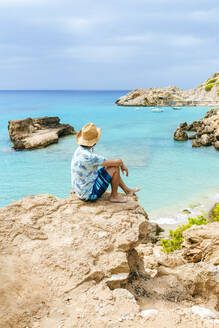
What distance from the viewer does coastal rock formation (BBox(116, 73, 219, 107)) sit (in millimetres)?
68438

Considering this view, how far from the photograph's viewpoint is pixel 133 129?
40000 millimetres

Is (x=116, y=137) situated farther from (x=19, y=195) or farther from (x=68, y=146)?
(x=19, y=195)

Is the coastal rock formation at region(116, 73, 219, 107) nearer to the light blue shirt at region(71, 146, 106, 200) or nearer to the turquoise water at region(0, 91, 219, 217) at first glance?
the turquoise water at region(0, 91, 219, 217)

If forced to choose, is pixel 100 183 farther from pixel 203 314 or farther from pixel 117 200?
pixel 203 314

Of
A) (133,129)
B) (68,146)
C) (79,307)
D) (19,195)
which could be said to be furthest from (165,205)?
(133,129)

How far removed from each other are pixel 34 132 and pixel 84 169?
86.4 feet

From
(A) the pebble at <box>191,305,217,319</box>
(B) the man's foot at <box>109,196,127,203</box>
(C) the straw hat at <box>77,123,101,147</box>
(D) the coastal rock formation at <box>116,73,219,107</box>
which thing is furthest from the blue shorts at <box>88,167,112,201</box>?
(D) the coastal rock formation at <box>116,73,219,107</box>

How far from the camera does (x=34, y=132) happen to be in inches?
1208

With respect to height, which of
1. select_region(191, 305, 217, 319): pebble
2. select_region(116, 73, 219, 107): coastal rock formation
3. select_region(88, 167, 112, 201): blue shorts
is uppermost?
select_region(116, 73, 219, 107): coastal rock formation

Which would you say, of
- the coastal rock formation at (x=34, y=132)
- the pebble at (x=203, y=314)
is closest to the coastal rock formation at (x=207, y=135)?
the coastal rock formation at (x=34, y=132)

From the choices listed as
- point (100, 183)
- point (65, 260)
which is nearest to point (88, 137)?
point (100, 183)

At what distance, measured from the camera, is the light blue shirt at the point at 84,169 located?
5703mm

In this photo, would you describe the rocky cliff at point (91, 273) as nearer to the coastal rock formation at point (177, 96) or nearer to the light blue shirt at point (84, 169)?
the light blue shirt at point (84, 169)

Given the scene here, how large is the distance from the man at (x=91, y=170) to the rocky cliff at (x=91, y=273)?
260 mm
